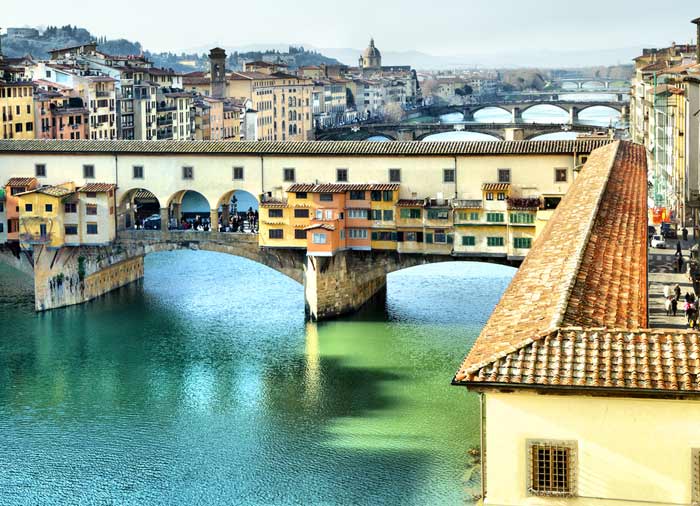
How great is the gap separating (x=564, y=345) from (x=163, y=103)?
61.5 meters

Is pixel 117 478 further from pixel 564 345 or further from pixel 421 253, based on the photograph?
pixel 421 253

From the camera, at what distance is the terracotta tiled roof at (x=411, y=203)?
1332 inches

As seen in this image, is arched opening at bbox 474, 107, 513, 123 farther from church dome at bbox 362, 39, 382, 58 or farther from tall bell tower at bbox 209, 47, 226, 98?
tall bell tower at bbox 209, 47, 226, 98

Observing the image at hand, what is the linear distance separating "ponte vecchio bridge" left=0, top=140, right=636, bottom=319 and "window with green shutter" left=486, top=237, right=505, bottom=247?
0.04 metres

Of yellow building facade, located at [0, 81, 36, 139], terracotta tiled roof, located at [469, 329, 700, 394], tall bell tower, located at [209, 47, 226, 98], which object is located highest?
tall bell tower, located at [209, 47, 226, 98]

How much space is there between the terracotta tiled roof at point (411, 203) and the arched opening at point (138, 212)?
801 cm

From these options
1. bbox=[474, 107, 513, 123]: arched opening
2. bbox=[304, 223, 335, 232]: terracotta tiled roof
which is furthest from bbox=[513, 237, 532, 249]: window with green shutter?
bbox=[474, 107, 513, 123]: arched opening

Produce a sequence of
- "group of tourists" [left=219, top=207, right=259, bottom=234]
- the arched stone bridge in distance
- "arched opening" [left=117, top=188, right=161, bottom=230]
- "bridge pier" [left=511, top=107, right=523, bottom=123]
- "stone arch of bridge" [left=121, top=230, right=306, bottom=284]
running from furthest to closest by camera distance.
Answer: "bridge pier" [left=511, top=107, right=523, bottom=123], "group of tourists" [left=219, top=207, right=259, bottom=234], "arched opening" [left=117, top=188, right=161, bottom=230], "stone arch of bridge" [left=121, top=230, right=306, bottom=284], the arched stone bridge in distance

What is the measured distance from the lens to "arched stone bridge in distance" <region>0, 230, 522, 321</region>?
34.2 meters

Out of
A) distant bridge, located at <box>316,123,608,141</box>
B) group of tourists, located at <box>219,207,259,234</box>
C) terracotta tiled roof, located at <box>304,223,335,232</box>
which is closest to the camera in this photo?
terracotta tiled roof, located at <box>304,223,335,232</box>

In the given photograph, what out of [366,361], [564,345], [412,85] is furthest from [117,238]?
[412,85]

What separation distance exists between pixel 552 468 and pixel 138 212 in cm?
4254

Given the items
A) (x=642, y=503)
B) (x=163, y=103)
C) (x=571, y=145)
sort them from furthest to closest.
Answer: (x=163, y=103) → (x=571, y=145) → (x=642, y=503)

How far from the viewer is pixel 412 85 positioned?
15750cm
